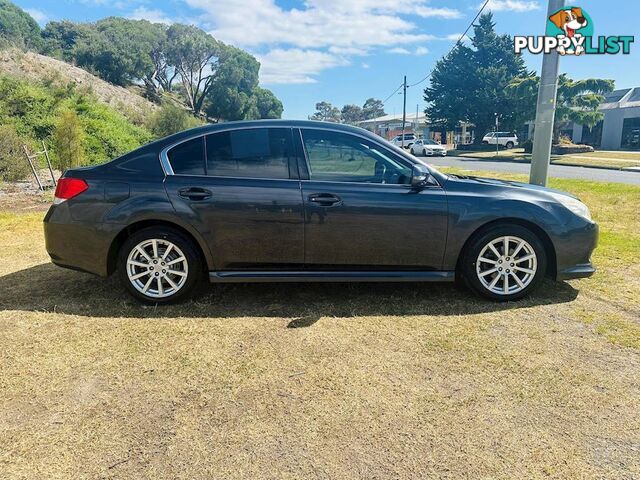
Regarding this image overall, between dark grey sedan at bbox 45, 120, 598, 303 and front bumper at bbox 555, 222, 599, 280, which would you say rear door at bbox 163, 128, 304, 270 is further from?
front bumper at bbox 555, 222, 599, 280

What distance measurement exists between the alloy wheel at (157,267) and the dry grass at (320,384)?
20 centimetres

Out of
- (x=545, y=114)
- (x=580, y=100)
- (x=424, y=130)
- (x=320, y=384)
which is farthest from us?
(x=424, y=130)

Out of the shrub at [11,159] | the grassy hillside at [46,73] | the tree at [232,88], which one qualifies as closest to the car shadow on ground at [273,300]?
the shrub at [11,159]

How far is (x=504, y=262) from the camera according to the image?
3.88 metres

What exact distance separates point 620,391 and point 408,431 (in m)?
1.36

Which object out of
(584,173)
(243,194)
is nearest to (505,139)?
(584,173)

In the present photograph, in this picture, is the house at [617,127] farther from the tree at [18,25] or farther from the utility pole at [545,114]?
the tree at [18,25]

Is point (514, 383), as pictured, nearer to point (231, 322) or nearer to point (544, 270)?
point (544, 270)

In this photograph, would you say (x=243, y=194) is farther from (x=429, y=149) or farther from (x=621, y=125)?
(x=621, y=125)

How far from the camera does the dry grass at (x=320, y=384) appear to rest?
2.07 metres

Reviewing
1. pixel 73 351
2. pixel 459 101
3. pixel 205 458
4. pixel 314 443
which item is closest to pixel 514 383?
pixel 314 443

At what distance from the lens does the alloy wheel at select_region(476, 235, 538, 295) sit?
386 cm

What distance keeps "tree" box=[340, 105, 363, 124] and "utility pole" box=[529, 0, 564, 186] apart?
4960 inches

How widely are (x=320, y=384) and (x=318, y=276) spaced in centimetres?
125
